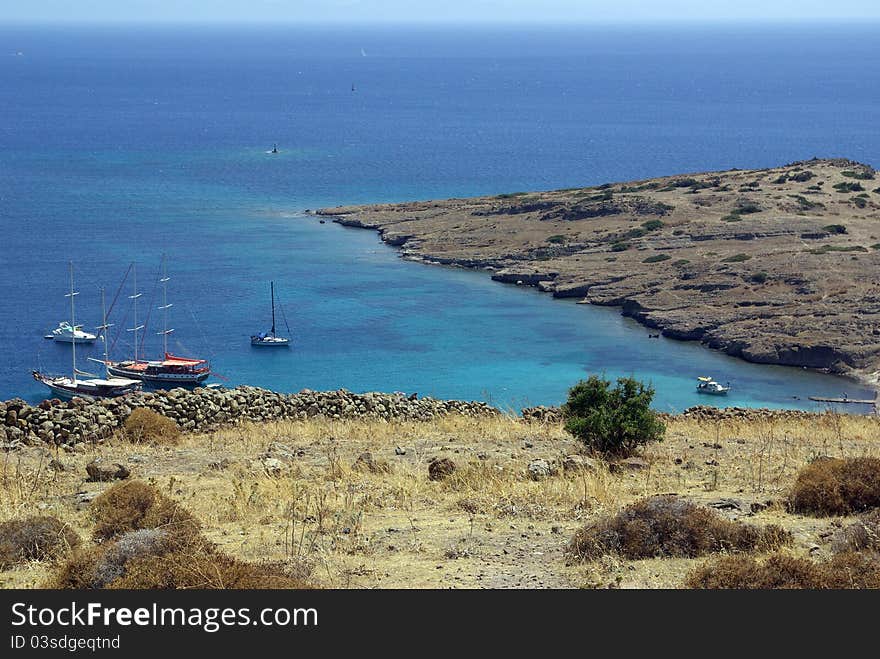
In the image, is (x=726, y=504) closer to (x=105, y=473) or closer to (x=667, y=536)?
(x=667, y=536)

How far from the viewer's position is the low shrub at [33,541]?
38.0 ft

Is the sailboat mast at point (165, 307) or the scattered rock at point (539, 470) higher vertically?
the scattered rock at point (539, 470)

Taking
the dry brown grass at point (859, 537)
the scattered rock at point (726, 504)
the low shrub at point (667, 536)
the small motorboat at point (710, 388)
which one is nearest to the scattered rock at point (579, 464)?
the scattered rock at point (726, 504)

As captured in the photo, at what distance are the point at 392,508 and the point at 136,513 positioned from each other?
3084 millimetres

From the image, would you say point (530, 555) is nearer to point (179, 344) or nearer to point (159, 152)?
point (179, 344)

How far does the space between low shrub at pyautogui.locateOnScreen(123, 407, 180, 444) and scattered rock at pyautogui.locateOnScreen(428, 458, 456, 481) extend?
19.3 feet

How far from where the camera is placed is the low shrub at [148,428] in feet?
66.6

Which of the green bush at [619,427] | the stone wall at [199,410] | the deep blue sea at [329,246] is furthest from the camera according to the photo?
the deep blue sea at [329,246]

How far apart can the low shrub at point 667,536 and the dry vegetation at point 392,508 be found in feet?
0.11

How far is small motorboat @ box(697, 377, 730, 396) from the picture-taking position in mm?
51250

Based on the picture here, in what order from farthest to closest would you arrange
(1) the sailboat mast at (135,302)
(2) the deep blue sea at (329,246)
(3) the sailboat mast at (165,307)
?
(3) the sailboat mast at (165,307), (1) the sailboat mast at (135,302), (2) the deep blue sea at (329,246)

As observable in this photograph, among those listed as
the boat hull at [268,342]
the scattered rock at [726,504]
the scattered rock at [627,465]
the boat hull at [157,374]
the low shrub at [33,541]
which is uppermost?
the low shrub at [33,541]

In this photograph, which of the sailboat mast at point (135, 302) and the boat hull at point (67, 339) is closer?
the boat hull at point (67, 339)

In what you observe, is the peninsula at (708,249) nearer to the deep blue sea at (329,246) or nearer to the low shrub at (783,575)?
the deep blue sea at (329,246)
